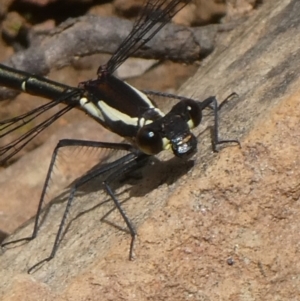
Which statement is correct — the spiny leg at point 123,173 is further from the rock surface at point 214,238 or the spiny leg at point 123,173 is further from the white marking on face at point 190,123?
the white marking on face at point 190,123

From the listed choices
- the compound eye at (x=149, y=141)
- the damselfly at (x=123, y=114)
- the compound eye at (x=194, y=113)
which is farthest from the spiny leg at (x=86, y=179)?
the compound eye at (x=194, y=113)

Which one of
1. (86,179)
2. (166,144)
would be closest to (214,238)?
(166,144)

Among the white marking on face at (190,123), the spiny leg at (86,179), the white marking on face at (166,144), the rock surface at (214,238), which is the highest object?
the white marking on face at (166,144)

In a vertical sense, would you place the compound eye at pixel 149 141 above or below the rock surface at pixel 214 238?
above

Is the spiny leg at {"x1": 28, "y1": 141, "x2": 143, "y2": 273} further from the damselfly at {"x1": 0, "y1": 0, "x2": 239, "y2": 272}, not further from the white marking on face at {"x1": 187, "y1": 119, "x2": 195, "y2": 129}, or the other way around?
the white marking on face at {"x1": 187, "y1": 119, "x2": 195, "y2": 129}

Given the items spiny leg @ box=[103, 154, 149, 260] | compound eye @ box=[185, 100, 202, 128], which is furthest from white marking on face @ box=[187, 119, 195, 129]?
spiny leg @ box=[103, 154, 149, 260]

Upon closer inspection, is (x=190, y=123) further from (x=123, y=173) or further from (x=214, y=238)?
(x=214, y=238)
